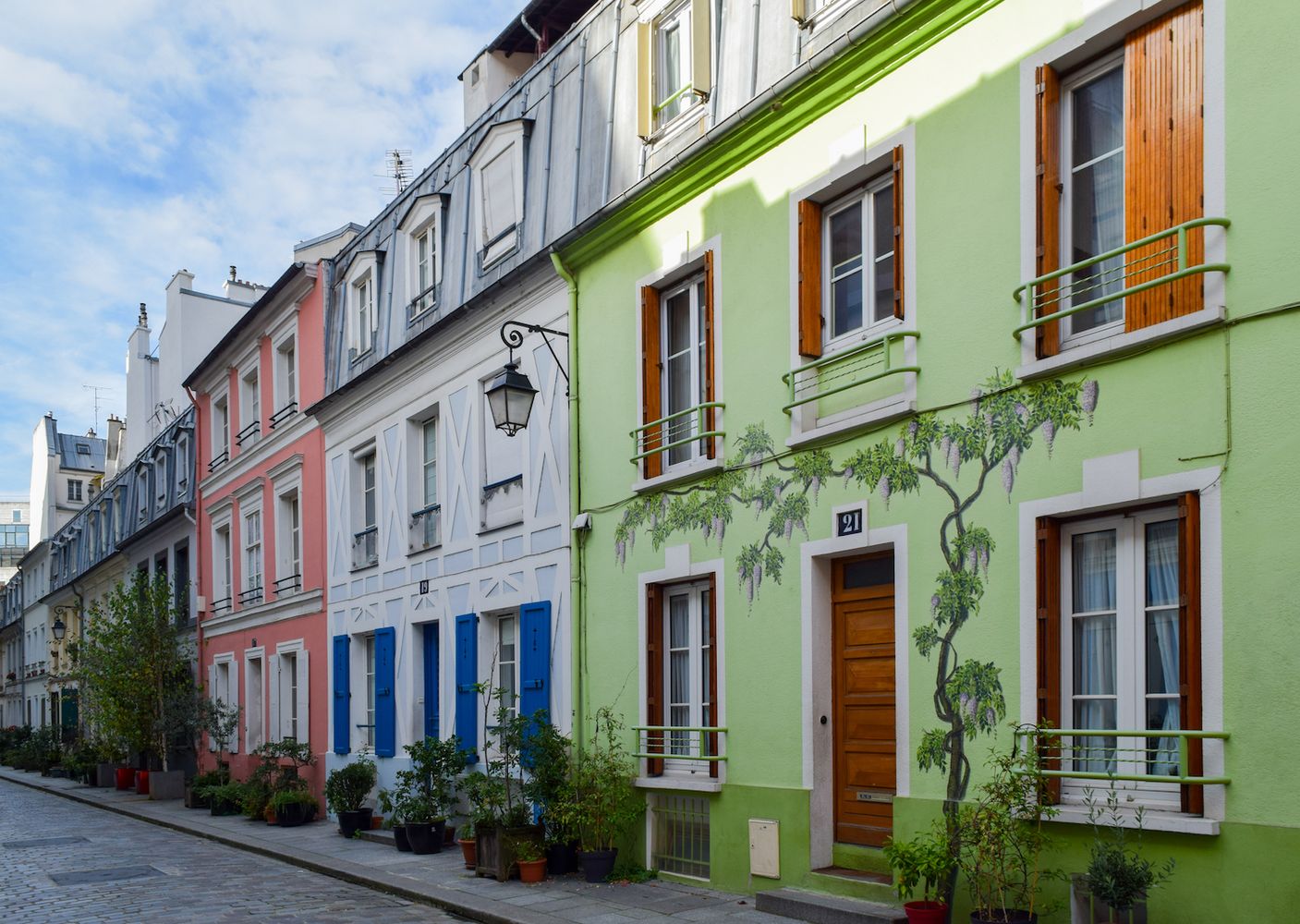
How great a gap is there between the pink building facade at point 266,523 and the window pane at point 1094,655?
13889 mm

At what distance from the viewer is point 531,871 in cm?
1127

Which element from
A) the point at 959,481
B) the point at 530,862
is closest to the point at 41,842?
the point at 530,862

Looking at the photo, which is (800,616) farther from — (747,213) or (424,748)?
(424,748)

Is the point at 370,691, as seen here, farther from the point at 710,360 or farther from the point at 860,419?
the point at 860,419

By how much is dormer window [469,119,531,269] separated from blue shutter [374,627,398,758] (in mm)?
5386

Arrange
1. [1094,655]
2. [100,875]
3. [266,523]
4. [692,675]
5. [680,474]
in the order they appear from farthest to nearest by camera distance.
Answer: [266,523] < [100,875] < [692,675] < [680,474] < [1094,655]

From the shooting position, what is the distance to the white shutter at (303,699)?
19.8 meters

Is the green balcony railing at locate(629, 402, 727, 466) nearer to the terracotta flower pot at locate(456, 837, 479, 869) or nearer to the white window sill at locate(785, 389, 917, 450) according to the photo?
the white window sill at locate(785, 389, 917, 450)

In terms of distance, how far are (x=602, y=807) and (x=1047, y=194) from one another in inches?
246

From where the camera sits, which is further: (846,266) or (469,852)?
(469,852)

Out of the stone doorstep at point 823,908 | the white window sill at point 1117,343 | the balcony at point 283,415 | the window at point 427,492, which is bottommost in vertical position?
the stone doorstep at point 823,908

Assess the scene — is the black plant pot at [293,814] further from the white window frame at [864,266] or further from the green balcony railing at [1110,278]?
the green balcony railing at [1110,278]

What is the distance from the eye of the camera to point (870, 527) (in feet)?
29.1

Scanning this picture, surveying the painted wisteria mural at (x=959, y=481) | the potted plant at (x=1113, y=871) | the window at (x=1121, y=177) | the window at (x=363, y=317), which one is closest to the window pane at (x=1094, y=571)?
the painted wisteria mural at (x=959, y=481)
